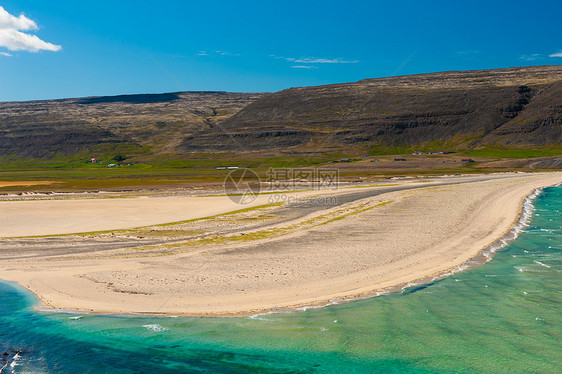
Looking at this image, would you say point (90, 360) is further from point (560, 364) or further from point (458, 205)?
point (458, 205)

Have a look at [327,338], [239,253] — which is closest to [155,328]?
[327,338]

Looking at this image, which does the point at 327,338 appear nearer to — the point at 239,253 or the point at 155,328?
the point at 155,328

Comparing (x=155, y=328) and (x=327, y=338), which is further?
(x=155, y=328)

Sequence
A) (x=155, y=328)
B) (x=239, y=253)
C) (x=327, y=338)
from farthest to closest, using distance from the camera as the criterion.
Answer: (x=239, y=253)
(x=155, y=328)
(x=327, y=338)

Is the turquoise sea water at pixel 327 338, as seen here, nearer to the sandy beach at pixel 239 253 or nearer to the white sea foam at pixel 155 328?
the white sea foam at pixel 155 328

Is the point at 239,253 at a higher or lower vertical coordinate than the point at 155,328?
higher

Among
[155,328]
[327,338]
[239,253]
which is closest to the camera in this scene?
[327,338]

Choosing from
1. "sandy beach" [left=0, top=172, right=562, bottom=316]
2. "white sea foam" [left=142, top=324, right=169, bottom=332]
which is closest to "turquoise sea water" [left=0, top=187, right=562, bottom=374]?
"white sea foam" [left=142, top=324, right=169, bottom=332]
